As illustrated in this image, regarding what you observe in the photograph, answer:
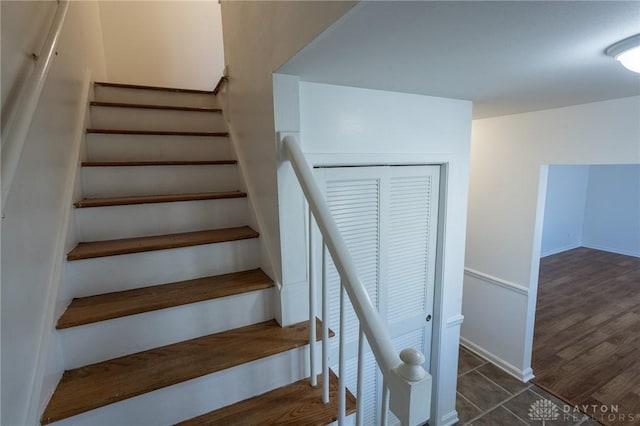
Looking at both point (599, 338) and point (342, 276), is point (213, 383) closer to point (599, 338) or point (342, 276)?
point (342, 276)

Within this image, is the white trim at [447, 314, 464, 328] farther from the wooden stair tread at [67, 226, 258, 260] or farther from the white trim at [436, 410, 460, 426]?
the wooden stair tread at [67, 226, 258, 260]

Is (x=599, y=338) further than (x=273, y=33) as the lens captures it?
Yes

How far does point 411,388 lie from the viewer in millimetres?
678

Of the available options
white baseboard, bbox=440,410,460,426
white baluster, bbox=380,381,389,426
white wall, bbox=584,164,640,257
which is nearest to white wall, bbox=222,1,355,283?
white baluster, bbox=380,381,389,426

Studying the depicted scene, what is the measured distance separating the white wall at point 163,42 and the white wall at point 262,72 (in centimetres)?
143

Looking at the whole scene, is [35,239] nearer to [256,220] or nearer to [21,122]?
[21,122]

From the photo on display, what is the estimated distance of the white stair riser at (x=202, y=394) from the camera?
1.04m

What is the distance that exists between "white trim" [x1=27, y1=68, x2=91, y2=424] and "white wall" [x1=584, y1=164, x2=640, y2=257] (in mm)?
8066

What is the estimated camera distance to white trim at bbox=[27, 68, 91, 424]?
913 mm

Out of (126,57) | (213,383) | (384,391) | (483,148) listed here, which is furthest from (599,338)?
(126,57)

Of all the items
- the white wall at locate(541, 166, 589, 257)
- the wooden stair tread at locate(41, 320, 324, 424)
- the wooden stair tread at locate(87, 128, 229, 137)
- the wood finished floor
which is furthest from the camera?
the white wall at locate(541, 166, 589, 257)

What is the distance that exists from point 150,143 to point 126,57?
1.54 metres

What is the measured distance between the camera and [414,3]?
78 cm

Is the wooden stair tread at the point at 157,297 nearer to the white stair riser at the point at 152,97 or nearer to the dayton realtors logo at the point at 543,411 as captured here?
the white stair riser at the point at 152,97
